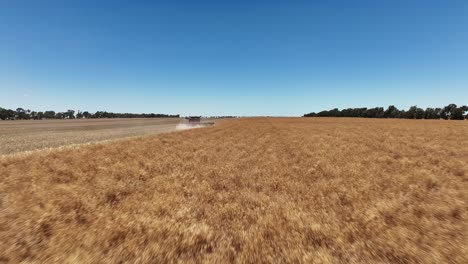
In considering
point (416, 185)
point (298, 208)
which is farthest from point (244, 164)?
point (416, 185)

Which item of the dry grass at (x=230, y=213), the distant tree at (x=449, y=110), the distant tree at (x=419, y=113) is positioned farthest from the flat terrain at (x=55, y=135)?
the distant tree at (x=419, y=113)

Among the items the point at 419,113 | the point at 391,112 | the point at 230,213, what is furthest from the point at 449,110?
the point at 230,213

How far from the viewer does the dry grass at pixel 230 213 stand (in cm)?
428

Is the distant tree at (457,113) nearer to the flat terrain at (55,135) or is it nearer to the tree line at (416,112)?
the tree line at (416,112)

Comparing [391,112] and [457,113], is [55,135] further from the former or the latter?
[391,112]

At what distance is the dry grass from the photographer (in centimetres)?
428

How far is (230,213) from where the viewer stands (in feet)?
20.1

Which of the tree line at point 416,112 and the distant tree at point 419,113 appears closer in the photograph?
the tree line at point 416,112

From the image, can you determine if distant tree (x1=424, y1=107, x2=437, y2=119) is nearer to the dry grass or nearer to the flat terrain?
the flat terrain

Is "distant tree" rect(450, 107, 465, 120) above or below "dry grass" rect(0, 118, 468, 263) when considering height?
above

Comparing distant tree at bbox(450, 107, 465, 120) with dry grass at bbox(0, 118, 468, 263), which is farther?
distant tree at bbox(450, 107, 465, 120)

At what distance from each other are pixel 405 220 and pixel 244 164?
766cm

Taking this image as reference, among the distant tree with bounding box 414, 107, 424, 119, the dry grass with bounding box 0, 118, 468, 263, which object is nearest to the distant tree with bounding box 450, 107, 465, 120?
the distant tree with bounding box 414, 107, 424, 119

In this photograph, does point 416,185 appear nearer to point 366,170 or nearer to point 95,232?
point 366,170
